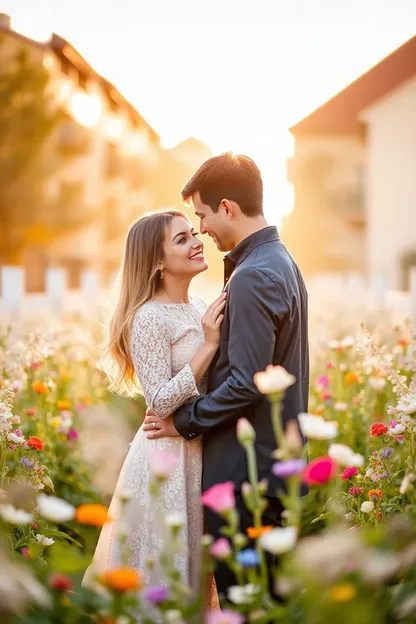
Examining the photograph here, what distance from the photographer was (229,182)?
3039 millimetres

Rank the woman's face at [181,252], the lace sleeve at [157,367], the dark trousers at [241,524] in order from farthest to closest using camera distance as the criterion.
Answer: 1. the woman's face at [181,252]
2. the lace sleeve at [157,367]
3. the dark trousers at [241,524]

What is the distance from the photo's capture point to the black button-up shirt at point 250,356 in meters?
2.80

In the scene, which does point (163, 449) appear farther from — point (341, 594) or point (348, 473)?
point (341, 594)

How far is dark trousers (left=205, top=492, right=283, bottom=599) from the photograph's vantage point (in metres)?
2.78

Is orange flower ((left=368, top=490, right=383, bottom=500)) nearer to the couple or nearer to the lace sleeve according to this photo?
the couple

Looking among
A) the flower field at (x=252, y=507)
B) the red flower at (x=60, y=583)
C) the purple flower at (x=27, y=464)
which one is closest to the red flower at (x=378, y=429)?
the flower field at (x=252, y=507)

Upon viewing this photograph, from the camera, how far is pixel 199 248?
3.27 meters

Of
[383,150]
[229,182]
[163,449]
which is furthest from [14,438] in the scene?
[383,150]

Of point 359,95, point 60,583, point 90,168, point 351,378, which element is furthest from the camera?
point 90,168

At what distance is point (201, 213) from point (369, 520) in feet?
3.99

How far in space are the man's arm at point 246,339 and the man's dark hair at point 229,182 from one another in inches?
13.2

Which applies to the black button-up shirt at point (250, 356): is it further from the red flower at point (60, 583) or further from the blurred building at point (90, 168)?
the blurred building at point (90, 168)

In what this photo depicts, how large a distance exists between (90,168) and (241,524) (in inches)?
1482

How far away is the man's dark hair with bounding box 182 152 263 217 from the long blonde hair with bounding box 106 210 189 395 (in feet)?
0.82
